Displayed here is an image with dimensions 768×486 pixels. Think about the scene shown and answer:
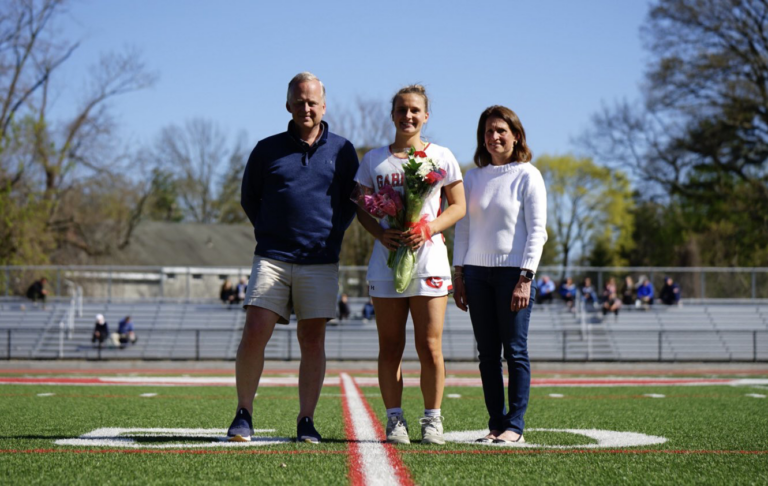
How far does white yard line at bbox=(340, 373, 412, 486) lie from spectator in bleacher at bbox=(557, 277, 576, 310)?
865 inches

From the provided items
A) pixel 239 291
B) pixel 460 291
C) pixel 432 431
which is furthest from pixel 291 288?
pixel 239 291

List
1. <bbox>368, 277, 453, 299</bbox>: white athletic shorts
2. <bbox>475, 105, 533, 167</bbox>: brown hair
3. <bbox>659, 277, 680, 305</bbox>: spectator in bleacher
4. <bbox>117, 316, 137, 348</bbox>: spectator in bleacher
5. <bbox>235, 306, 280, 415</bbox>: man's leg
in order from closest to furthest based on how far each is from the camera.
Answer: <bbox>368, 277, 453, 299</bbox>: white athletic shorts < <bbox>235, 306, 280, 415</bbox>: man's leg < <bbox>475, 105, 533, 167</bbox>: brown hair < <bbox>117, 316, 137, 348</bbox>: spectator in bleacher < <bbox>659, 277, 680, 305</bbox>: spectator in bleacher

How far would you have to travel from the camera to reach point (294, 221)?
5020 millimetres

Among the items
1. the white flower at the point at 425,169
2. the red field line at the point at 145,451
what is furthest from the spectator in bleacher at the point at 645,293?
the red field line at the point at 145,451

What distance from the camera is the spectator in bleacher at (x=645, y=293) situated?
1098 inches

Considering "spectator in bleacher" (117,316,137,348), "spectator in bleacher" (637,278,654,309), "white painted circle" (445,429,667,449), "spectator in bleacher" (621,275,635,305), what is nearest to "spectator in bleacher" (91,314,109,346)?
"spectator in bleacher" (117,316,137,348)

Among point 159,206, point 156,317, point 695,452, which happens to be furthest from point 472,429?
point 159,206

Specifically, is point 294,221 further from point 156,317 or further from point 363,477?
point 156,317

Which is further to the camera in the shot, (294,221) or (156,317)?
(156,317)

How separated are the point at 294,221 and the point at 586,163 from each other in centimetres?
6183

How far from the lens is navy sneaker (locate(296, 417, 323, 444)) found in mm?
4930

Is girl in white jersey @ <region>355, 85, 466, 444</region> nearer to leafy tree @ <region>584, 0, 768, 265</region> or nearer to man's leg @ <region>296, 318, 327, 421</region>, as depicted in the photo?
man's leg @ <region>296, 318, 327, 421</region>

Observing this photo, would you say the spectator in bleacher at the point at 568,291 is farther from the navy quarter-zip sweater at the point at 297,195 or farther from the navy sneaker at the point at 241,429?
the navy sneaker at the point at 241,429

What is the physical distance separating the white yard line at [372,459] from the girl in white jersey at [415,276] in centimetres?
26
